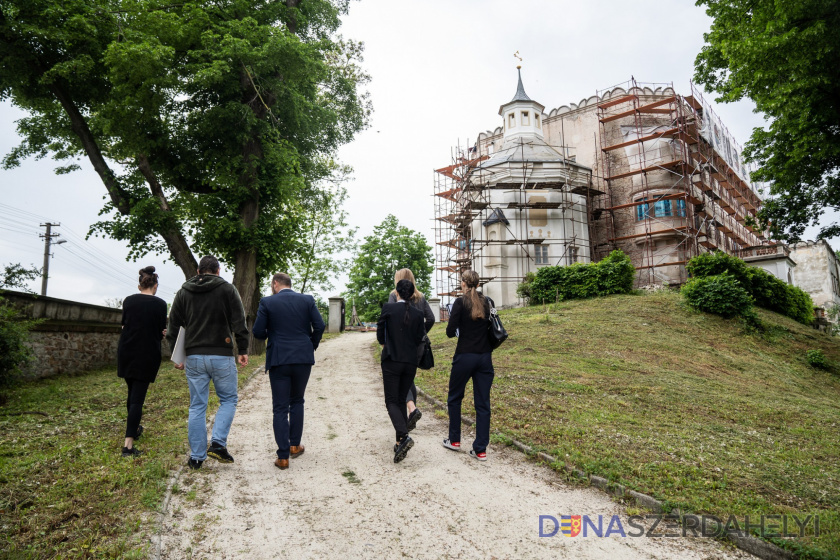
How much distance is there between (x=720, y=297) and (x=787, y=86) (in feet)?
37.3

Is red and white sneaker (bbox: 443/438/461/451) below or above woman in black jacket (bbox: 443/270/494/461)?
below

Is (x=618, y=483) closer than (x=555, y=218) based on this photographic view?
Yes

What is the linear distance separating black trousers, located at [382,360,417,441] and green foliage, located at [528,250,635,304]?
63.8ft

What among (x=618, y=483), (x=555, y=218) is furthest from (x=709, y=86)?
(x=555, y=218)

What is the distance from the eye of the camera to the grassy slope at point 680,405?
5262mm

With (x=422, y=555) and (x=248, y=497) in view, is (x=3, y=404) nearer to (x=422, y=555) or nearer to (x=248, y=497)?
(x=248, y=497)

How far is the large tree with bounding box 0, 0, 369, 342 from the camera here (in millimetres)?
12531

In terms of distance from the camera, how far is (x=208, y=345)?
5.52 meters

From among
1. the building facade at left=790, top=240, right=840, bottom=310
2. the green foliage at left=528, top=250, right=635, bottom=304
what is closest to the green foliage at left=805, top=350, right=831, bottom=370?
the green foliage at left=528, top=250, right=635, bottom=304

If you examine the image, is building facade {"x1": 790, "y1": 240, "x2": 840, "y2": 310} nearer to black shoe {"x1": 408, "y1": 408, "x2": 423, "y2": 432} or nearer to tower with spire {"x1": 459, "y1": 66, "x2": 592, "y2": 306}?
tower with spire {"x1": 459, "y1": 66, "x2": 592, "y2": 306}

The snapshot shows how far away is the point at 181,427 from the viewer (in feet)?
23.6

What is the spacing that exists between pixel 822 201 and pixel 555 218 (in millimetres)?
21184

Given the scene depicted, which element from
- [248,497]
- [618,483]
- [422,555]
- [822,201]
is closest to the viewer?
[422,555]

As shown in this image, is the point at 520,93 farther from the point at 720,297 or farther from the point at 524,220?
the point at 720,297
